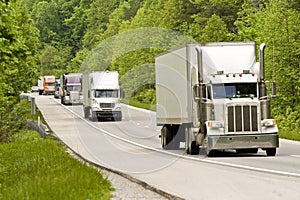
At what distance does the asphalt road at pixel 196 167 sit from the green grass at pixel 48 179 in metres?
1.49

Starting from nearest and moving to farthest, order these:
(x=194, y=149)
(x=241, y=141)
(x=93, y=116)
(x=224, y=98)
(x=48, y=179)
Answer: (x=48, y=179)
(x=241, y=141)
(x=224, y=98)
(x=194, y=149)
(x=93, y=116)

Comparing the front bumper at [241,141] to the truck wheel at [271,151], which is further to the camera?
the truck wheel at [271,151]

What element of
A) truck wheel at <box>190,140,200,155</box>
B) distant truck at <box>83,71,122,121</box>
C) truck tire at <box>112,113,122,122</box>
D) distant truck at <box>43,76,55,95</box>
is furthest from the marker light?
A: distant truck at <box>43,76,55,95</box>

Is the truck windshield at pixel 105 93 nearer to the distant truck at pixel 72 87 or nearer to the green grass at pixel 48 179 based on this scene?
the distant truck at pixel 72 87

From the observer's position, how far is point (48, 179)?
16.0m

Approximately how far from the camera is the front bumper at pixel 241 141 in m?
23.7

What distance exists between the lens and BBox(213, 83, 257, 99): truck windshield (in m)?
24.3

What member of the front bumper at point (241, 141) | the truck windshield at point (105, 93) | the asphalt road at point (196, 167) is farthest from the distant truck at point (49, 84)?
the front bumper at point (241, 141)

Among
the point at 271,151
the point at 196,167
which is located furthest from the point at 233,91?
the point at 196,167

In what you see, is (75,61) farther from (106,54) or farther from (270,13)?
(270,13)

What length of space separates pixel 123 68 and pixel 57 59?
3244 inches

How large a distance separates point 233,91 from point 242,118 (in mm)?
965

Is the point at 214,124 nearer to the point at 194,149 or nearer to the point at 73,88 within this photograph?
the point at 194,149

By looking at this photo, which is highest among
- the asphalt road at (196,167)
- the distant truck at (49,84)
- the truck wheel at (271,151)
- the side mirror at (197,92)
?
the distant truck at (49,84)
